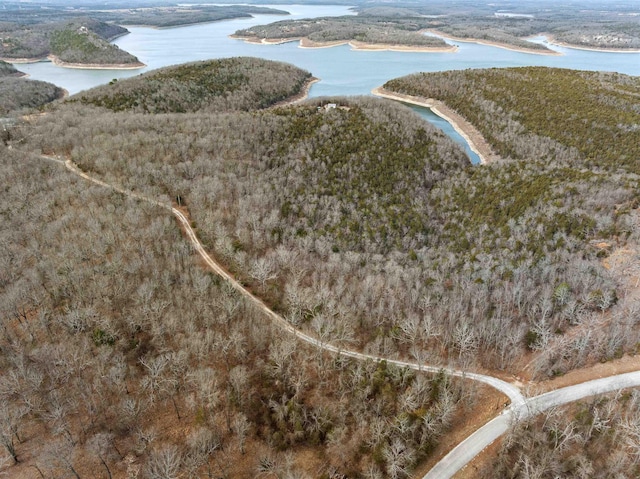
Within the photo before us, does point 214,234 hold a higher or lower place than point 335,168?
lower

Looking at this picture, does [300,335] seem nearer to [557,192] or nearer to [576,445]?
[576,445]

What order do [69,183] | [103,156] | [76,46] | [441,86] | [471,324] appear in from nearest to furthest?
[471,324], [69,183], [103,156], [441,86], [76,46]

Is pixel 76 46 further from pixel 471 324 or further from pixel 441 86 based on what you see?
pixel 471 324

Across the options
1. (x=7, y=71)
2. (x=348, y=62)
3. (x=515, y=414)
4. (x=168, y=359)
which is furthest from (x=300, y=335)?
(x=7, y=71)

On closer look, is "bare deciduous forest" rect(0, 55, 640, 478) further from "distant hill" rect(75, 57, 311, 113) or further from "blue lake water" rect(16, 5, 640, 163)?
"blue lake water" rect(16, 5, 640, 163)

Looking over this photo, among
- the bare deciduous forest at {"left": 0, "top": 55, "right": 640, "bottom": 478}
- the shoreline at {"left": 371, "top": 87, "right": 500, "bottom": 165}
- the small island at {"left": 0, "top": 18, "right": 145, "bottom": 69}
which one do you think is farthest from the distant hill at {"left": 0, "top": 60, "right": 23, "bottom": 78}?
the shoreline at {"left": 371, "top": 87, "right": 500, "bottom": 165}

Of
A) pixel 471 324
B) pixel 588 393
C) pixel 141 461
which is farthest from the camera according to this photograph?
pixel 471 324

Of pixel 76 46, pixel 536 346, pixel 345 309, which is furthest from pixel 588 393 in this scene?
pixel 76 46
